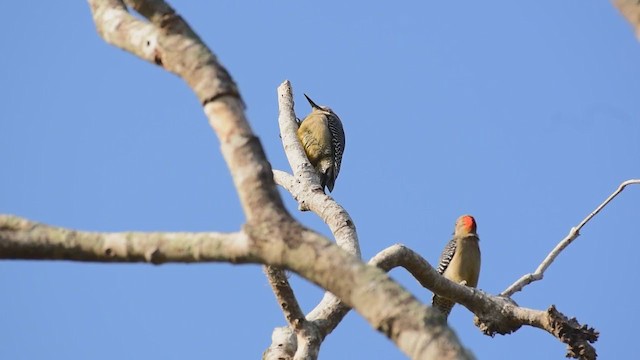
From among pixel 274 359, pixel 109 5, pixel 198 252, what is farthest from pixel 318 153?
pixel 198 252

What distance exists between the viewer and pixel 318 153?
47.7 ft

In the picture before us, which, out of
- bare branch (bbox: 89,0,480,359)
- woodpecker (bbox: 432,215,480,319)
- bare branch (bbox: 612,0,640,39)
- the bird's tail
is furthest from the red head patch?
bare branch (bbox: 612,0,640,39)

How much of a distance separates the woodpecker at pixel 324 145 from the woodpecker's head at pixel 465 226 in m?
2.66

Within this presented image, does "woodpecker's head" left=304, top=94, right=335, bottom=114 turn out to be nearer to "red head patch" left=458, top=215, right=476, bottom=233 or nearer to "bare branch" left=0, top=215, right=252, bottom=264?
"red head patch" left=458, top=215, right=476, bottom=233

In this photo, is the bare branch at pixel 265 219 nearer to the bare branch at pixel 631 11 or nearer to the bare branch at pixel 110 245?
the bare branch at pixel 110 245

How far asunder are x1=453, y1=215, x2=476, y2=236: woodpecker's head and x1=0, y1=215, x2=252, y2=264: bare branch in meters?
8.99

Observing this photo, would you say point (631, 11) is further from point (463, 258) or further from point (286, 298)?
point (463, 258)

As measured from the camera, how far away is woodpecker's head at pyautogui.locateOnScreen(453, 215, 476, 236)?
39.7 feet

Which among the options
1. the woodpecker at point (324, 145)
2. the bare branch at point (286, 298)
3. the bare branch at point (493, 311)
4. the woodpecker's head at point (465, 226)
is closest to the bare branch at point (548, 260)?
the bare branch at point (493, 311)

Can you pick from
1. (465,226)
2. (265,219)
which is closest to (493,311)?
(265,219)

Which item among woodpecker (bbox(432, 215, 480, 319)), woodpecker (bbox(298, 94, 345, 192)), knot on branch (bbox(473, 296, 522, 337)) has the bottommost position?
knot on branch (bbox(473, 296, 522, 337))

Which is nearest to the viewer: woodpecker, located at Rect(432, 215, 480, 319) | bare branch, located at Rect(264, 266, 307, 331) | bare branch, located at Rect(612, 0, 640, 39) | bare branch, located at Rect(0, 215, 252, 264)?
bare branch, located at Rect(612, 0, 640, 39)

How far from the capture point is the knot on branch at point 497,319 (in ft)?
21.5

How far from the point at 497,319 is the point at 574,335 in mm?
693
